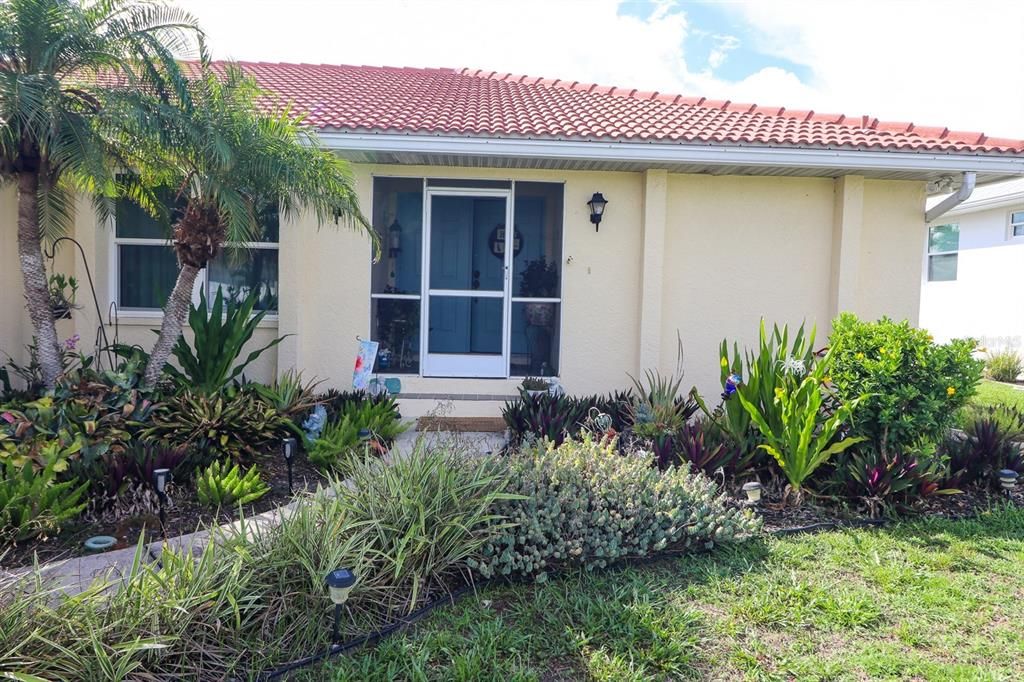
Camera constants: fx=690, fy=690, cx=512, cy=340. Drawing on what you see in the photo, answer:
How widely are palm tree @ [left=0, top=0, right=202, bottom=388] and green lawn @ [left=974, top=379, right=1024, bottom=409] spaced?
433 inches

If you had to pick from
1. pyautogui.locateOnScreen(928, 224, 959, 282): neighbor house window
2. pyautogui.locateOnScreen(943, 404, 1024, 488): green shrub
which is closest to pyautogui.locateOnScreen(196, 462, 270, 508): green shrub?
pyautogui.locateOnScreen(943, 404, 1024, 488): green shrub

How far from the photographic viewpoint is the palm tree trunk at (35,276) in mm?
5816

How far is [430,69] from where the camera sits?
13523mm

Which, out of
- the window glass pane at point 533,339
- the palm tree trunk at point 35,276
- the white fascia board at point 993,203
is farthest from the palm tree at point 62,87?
the white fascia board at point 993,203

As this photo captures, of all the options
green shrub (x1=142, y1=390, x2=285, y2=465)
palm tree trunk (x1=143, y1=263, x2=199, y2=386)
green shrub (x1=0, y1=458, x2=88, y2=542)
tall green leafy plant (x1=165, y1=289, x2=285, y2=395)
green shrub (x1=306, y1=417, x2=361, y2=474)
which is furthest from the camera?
tall green leafy plant (x1=165, y1=289, x2=285, y2=395)

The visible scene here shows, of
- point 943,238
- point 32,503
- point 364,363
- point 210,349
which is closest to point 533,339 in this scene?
point 364,363

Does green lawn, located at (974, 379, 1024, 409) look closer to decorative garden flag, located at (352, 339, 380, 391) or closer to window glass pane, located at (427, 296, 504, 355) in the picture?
window glass pane, located at (427, 296, 504, 355)

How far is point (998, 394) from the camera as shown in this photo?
11414 millimetres

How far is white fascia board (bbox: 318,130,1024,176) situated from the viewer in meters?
7.22

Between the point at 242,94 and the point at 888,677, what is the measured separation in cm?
610

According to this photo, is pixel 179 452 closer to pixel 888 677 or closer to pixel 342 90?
pixel 888 677

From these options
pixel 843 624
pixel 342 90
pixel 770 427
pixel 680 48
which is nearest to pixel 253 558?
pixel 843 624

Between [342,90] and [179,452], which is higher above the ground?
[342,90]

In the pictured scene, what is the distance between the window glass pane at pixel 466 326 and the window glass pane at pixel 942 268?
13.8m
